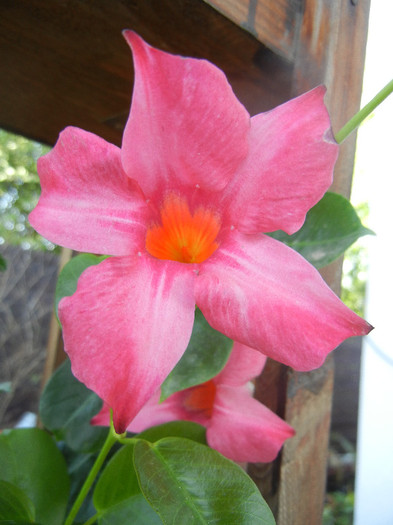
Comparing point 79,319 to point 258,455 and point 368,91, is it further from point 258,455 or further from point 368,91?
point 368,91

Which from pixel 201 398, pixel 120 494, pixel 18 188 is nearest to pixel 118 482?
pixel 120 494

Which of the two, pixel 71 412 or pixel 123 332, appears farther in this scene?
pixel 71 412

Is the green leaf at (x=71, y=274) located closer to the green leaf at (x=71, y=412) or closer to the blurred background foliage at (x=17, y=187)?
the green leaf at (x=71, y=412)

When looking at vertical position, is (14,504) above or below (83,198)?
below

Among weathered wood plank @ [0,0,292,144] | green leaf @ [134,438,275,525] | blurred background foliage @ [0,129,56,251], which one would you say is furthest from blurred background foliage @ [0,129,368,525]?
green leaf @ [134,438,275,525]

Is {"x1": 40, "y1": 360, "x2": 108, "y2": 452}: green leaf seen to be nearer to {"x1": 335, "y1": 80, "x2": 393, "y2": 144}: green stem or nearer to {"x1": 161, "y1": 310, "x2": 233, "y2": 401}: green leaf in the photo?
{"x1": 161, "y1": 310, "x2": 233, "y2": 401}: green leaf

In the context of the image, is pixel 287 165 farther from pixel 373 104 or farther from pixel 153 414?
pixel 153 414

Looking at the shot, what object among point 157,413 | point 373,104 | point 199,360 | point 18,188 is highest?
point 373,104

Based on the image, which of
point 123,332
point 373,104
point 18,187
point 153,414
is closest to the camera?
point 123,332

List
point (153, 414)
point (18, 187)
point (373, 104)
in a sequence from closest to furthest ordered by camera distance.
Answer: point (373, 104), point (153, 414), point (18, 187)
